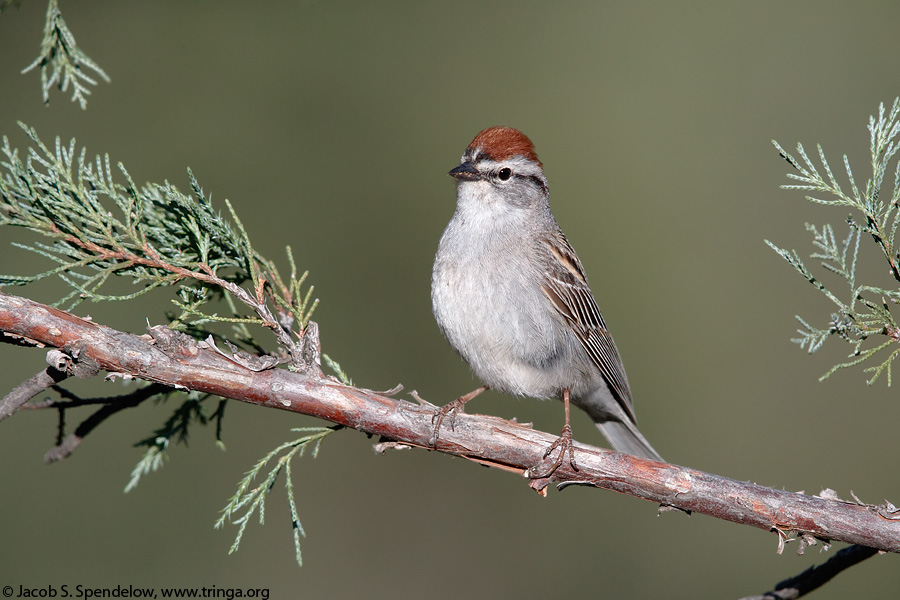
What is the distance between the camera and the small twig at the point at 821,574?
226 centimetres

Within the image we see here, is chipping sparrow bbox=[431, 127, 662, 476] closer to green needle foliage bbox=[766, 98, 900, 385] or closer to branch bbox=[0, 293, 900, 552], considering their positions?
Answer: branch bbox=[0, 293, 900, 552]

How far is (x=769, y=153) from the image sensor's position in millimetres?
6191

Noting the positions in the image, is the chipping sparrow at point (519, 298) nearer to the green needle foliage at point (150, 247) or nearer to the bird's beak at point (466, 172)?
the bird's beak at point (466, 172)

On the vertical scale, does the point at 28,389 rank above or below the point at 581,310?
below

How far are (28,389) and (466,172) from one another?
6.99 feet

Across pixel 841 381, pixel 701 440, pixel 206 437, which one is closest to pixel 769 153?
pixel 841 381

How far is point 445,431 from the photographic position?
7.90 feet

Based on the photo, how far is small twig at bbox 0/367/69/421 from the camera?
2.10 meters

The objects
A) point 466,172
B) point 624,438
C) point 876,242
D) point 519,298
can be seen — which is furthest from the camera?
point 624,438

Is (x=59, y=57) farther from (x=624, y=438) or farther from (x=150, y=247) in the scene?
(x=624, y=438)

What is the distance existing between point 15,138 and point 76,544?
9.12ft

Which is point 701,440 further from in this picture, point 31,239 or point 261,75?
point 31,239

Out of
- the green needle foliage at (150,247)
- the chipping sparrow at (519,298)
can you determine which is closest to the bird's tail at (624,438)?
the chipping sparrow at (519,298)

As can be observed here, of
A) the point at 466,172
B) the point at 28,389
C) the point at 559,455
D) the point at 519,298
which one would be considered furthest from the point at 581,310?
the point at 28,389
